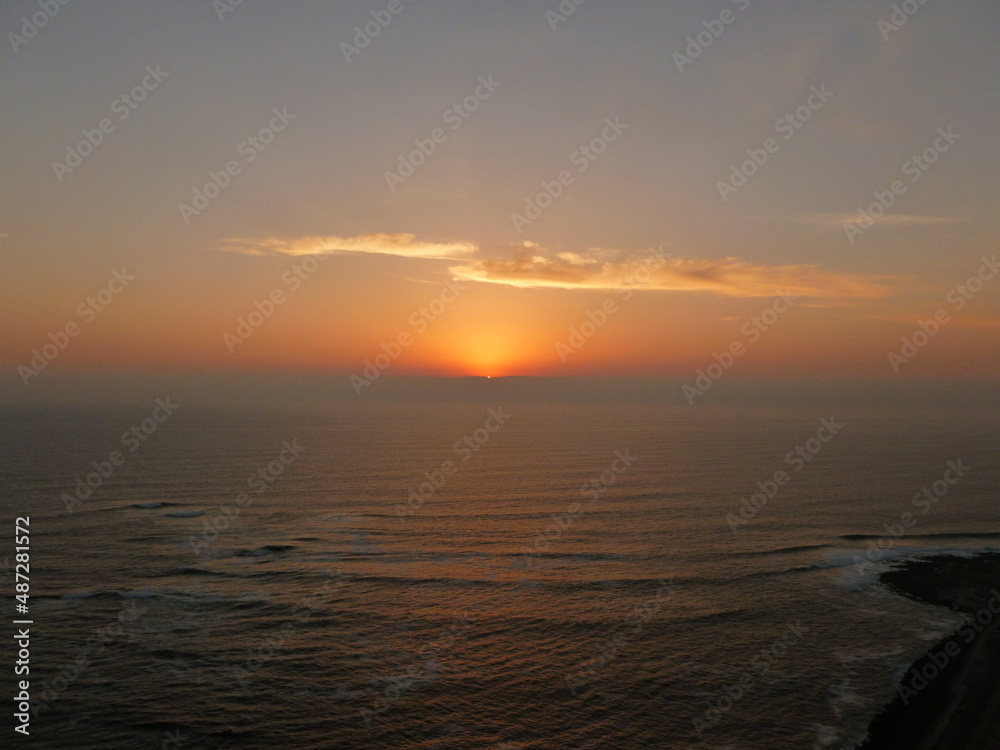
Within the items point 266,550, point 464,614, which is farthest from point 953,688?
point 266,550

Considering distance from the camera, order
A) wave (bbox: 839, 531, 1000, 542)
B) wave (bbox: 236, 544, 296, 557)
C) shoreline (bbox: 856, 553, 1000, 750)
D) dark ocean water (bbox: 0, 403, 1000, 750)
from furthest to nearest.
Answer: wave (bbox: 839, 531, 1000, 542) < wave (bbox: 236, 544, 296, 557) < dark ocean water (bbox: 0, 403, 1000, 750) < shoreline (bbox: 856, 553, 1000, 750)

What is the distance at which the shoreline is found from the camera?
34.6m

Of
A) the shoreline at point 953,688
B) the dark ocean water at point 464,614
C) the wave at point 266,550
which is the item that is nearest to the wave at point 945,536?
the dark ocean water at point 464,614

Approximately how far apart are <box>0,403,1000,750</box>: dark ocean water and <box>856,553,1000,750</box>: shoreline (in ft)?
5.14

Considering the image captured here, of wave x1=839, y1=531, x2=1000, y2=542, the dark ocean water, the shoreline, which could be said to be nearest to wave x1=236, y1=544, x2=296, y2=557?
the dark ocean water

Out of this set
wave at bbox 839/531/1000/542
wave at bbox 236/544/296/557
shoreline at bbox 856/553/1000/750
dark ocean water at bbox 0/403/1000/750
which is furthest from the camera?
wave at bbox 839/531/1000/542

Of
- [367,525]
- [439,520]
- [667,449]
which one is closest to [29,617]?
[367,525]

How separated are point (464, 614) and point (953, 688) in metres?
36.7

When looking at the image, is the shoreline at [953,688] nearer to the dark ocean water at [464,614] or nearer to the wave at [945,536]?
the dark ocean water at [464,614]

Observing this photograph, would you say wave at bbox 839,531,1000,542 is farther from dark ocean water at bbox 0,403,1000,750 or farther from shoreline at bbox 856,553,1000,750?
shoreline at bbox 856,553,1000,750

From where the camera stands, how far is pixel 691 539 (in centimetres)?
7594

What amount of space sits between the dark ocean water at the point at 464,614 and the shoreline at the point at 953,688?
1.57 m

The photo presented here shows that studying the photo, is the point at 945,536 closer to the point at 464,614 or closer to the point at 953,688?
the point at 953,688

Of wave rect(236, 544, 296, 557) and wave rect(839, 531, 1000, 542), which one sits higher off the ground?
wave rect(236, 544, 296, 557)
